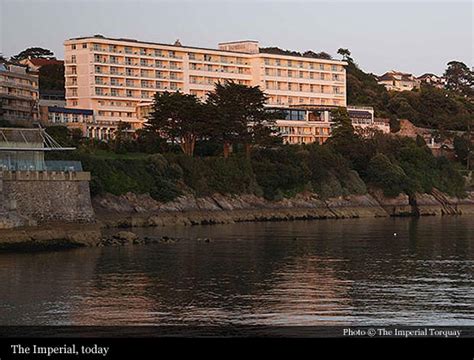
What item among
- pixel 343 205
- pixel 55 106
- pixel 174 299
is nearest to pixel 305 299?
pixel 174 299

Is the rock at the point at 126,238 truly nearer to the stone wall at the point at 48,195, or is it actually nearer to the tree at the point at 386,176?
the stone wall at the point at 48,195

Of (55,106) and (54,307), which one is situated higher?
(55,106)

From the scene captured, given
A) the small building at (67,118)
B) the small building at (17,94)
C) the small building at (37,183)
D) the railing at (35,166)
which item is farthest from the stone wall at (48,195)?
the small building at (67,118)

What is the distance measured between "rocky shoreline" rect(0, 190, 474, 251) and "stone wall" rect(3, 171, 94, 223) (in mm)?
1486

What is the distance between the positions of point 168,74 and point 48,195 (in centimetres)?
6271

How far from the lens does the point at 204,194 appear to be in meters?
85.8

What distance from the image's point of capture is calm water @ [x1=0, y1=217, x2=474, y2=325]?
32.5 meters

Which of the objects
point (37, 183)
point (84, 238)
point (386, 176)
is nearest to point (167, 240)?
point (84, 238)

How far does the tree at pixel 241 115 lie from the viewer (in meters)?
93.4

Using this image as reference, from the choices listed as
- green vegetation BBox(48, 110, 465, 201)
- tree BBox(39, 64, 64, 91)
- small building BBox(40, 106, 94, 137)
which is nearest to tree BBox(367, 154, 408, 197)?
green vegetation BBox(48, 110, 465, 201)

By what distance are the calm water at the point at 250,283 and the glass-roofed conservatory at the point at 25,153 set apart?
9409mm

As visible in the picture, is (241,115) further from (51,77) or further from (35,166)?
(51,77)
